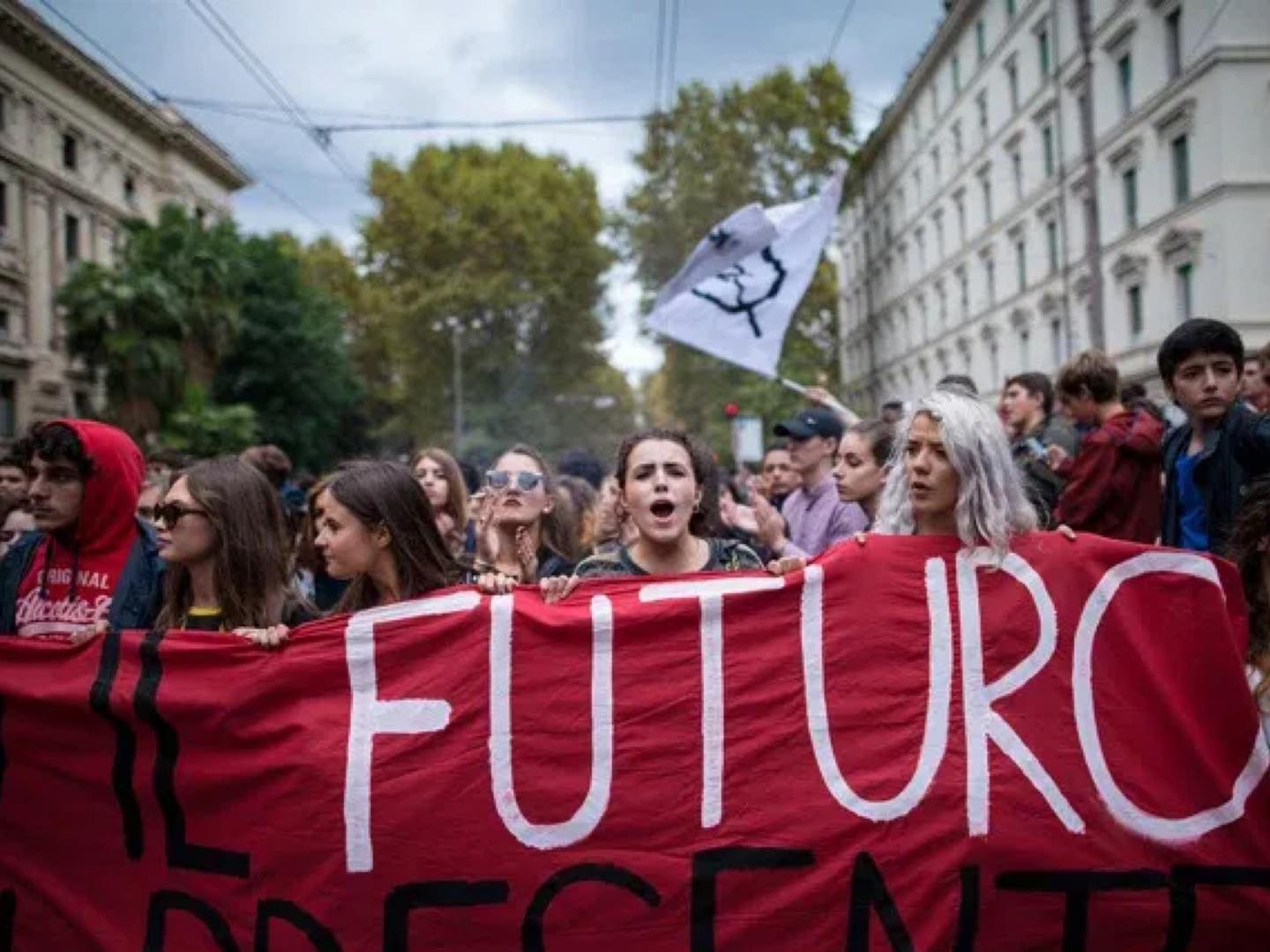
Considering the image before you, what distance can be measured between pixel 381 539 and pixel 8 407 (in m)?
31.1

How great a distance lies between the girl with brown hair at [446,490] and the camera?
5.47 m

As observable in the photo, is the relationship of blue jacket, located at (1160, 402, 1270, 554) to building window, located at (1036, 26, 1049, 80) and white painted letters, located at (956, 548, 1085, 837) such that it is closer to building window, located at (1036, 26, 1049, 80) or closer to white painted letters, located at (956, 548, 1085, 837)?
white painted letters, located at (956, 548, 1085, 837)

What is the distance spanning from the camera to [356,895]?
9.02 ft

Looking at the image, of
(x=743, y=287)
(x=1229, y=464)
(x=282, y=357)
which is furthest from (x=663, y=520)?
(x=282, y=357)

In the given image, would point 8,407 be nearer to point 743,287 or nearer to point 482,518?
point 743,287

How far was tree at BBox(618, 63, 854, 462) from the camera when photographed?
118ft

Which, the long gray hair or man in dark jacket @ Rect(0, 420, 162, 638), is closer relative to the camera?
the long gray hair

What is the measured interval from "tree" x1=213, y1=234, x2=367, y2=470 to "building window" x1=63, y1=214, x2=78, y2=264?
15.9 feet

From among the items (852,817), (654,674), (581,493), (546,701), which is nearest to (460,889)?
(546,701)

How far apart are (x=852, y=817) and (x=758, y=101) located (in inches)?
1442

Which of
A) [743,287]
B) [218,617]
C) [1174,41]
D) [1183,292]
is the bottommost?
[218,617]

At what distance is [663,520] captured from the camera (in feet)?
10.7

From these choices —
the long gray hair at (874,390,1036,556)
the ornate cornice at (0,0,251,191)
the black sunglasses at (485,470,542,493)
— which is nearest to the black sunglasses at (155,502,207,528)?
the black sunglasses at (485,470,542,493)

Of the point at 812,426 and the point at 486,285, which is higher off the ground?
the point at 486,285
